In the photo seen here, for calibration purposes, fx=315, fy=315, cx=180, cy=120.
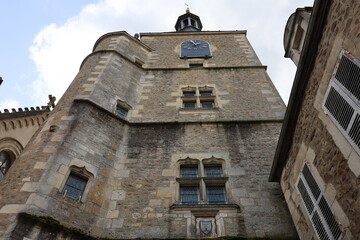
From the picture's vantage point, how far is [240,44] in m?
16.7

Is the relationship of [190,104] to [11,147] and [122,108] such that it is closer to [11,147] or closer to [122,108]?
[122,108]

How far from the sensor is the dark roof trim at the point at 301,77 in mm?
4848

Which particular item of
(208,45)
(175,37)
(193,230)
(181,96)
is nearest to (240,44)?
(208,45)

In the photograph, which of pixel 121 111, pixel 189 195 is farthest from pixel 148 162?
pixel 121 111

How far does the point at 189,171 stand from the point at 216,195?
97 cm

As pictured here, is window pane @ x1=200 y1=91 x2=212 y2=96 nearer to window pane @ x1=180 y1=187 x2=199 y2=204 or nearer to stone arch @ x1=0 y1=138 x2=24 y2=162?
window pane @ x1=180 y1=187 x2=199 y2=204

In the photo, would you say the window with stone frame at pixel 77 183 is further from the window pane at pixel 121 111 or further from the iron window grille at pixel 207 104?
the iron window grille at pixel 207 104

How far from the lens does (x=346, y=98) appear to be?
13.0 ft

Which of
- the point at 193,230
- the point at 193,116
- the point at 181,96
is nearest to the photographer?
the point at 193,230

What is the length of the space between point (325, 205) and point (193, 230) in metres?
2.47

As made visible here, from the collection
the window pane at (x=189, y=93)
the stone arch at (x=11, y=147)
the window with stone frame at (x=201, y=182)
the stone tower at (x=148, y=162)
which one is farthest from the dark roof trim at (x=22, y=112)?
the window with stone frame at (x=201, y=182)

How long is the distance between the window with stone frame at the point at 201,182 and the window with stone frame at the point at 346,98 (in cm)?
333

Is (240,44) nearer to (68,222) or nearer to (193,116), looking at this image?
(193,116)

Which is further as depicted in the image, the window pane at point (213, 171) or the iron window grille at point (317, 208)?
the window pane at point (213, 171)
